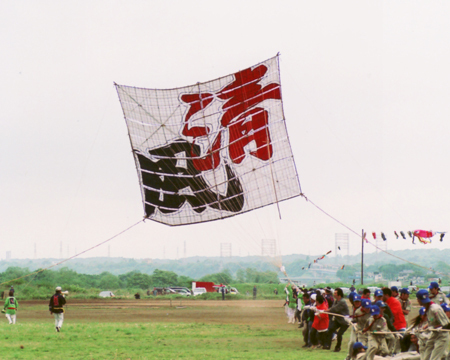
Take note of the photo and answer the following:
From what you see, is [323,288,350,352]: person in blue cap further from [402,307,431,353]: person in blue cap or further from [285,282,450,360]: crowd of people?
[402,307,431,353]: person in blue cap

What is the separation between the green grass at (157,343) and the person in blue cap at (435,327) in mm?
3821

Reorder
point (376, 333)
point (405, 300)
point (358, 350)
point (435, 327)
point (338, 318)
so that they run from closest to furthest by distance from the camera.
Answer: point (435, 327), point (358, 350), point (376, 333), point (405, 300), point (338, 318)

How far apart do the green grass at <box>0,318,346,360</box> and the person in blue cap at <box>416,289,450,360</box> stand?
3.82 metres

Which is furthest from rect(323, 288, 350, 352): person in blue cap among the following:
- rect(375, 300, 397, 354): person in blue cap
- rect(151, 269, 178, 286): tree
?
rect(151, 269, 178, 286): tree

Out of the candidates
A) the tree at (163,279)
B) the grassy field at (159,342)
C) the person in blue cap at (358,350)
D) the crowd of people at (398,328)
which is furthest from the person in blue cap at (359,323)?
the tree at (163,279)

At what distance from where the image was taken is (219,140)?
993 inches

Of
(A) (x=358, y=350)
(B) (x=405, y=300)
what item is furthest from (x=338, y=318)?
(A) (x=358, y=350)

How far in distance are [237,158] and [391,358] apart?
1410 cm

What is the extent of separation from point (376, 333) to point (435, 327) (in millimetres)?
1369

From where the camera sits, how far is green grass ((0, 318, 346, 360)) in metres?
16.0

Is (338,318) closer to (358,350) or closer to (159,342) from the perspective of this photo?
(358,350)

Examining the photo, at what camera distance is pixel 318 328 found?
1756 centimetres

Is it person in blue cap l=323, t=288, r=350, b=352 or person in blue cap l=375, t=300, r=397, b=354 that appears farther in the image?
person in blue cap l=323, t=288, r=350, b=352

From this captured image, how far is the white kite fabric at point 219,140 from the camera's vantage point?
24.9 meters
